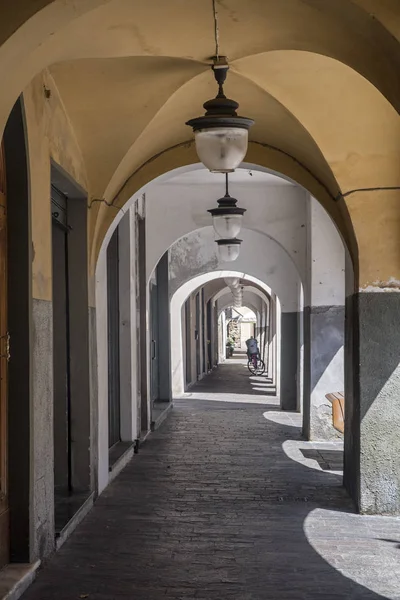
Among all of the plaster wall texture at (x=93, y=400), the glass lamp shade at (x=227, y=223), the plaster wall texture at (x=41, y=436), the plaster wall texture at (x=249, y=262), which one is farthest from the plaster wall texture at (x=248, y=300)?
the plaster wall texture at (x=41, y=436)

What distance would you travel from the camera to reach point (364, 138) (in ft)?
21.9

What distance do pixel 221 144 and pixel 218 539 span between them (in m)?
2.99

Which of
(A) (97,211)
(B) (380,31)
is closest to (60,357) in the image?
(A) (97,211)

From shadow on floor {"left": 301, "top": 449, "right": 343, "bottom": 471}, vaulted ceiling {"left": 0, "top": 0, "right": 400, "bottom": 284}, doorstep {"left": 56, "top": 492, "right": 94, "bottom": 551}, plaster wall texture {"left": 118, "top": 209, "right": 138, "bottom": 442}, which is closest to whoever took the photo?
vaulted ceiling {"left": 0, "top": 0, "right": 400, "bottom": 284}

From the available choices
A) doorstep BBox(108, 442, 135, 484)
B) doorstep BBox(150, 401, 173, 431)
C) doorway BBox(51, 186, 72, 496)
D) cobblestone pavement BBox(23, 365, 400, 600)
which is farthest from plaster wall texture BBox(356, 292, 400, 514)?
doorstep BBox(150, 401, 173, 431)

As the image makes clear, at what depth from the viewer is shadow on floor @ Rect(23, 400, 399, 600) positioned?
4816 mm

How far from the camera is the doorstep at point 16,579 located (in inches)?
174

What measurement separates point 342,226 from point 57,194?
102 inches

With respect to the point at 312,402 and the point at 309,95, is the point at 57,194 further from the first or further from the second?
the point at 312,402

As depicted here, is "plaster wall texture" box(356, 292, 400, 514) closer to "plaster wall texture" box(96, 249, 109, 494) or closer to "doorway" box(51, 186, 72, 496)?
"plaster wall texture" box(96, 249, 109, 494)

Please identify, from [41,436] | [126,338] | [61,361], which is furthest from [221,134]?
[126,338]

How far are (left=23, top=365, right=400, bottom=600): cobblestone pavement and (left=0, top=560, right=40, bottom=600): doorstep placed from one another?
89 millimetres

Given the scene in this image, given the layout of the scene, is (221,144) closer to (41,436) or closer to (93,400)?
(41,436)

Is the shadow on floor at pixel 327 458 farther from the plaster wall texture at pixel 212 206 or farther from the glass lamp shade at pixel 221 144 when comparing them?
the glass lamp shade at pixel 221 144
